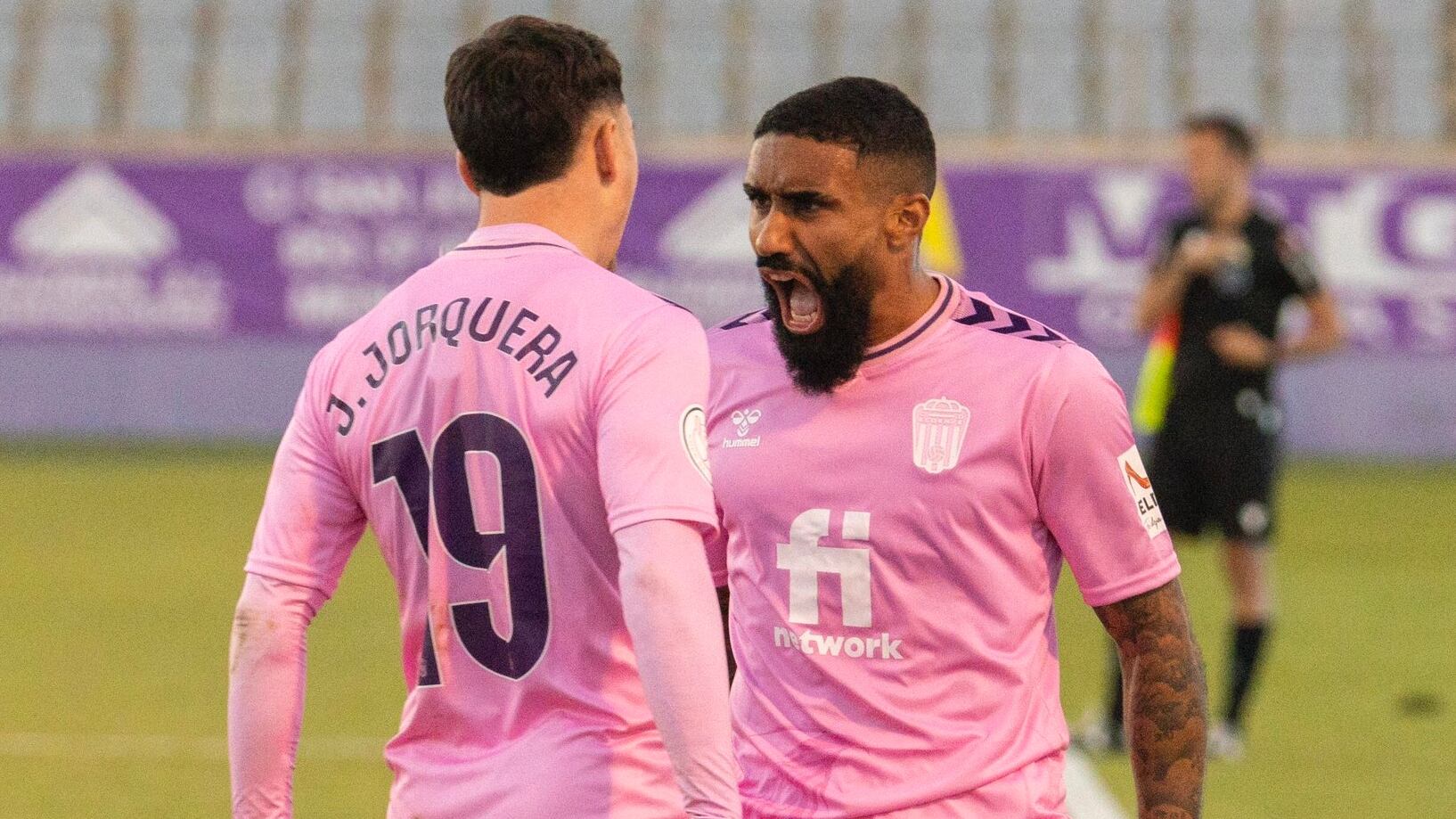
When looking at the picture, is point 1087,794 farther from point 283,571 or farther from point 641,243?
point 641,243

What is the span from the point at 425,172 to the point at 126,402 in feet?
11.2

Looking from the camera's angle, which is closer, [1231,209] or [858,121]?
[858,121]

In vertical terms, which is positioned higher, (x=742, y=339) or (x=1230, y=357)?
(x=742, y=339)

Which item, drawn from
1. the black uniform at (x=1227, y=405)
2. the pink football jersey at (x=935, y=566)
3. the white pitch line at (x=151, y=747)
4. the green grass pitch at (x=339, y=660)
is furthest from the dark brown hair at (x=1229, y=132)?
the pink football jersey at (x=935, y=566)

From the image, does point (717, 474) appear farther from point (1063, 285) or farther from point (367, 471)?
point (1063, 285)

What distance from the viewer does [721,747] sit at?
8.22ft

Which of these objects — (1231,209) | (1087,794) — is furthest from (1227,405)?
(1087,794)

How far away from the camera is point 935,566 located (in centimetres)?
316

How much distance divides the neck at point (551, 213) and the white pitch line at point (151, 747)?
4.83 metres

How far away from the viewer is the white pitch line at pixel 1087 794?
6.43 metres

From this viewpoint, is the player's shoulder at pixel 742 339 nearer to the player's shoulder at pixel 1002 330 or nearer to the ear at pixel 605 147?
the player's shoulder at pixel 1002 330

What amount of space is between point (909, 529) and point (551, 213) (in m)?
0.78

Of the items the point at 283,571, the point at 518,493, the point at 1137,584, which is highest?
the point at 518,493

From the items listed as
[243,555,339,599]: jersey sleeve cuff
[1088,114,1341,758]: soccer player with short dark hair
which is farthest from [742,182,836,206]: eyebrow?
[1088,114,1341,758]: soccer player with short dark hair
